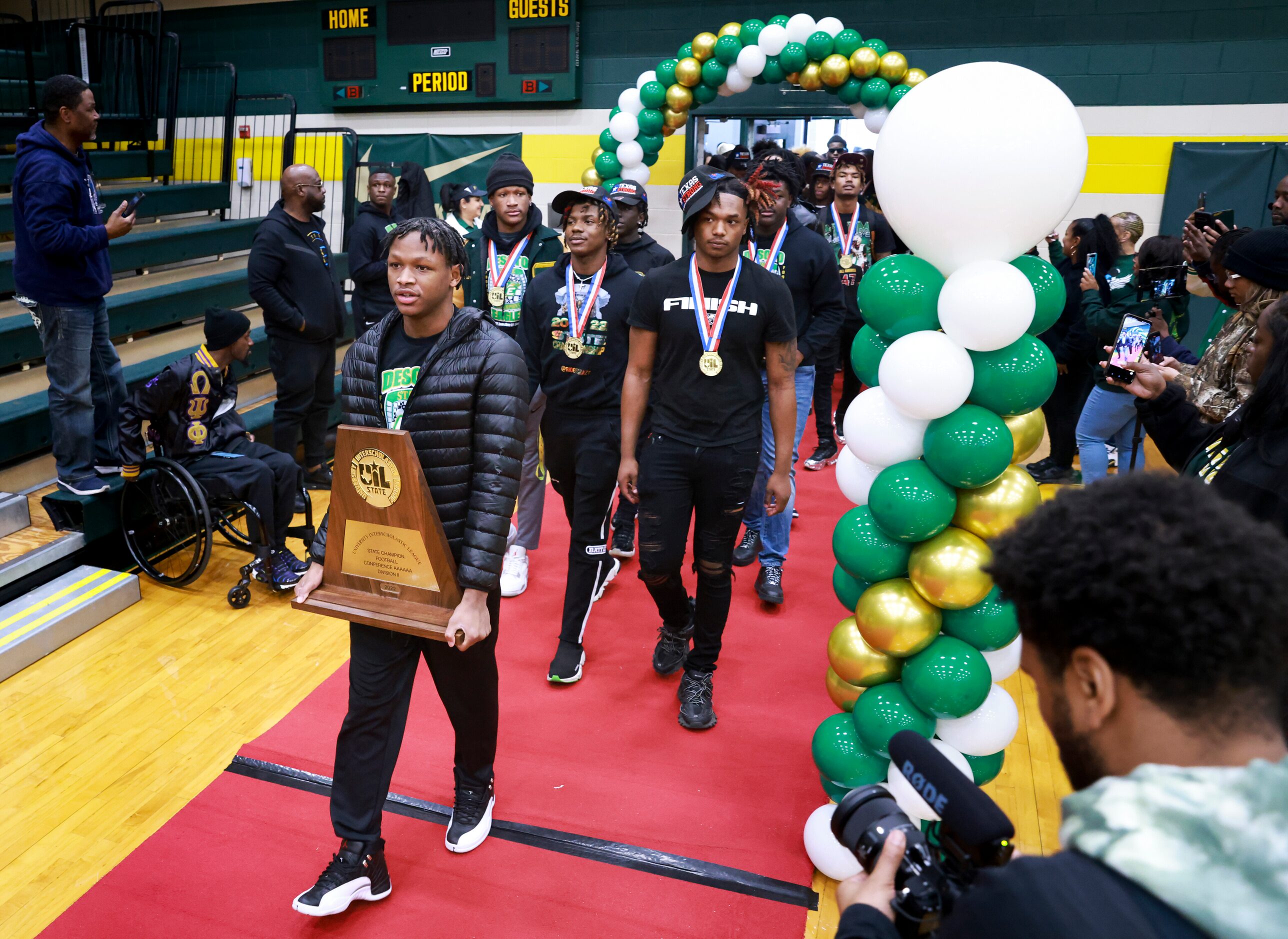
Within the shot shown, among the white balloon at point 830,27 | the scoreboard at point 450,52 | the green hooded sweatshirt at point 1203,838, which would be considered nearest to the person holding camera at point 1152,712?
the green hooded sweatshirt at point 1203,838

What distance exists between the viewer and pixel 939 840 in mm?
1091

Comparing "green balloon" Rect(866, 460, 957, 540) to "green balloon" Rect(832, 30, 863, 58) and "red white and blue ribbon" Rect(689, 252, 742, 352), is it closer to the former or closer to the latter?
"red white and blue ribbon" Rect(689, 252, 742, 352)

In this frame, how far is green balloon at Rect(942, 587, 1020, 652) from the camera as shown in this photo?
7.60 ft

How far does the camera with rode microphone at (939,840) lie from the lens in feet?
3.34

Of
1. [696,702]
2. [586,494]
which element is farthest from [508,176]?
[696,702]

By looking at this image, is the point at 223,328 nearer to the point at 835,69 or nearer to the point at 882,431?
the point at 882,431

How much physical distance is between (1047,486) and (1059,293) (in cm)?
383

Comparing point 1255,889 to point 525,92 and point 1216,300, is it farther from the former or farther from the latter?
point 525,92

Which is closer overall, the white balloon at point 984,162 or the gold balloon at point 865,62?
the white balloon at point 984,162

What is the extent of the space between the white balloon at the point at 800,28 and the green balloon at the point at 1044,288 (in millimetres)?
5232

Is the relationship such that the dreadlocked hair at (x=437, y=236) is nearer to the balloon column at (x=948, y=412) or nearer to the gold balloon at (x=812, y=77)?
the balloon column at (x=948, y=412)

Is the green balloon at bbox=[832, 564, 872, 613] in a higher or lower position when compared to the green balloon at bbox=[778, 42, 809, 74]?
lower

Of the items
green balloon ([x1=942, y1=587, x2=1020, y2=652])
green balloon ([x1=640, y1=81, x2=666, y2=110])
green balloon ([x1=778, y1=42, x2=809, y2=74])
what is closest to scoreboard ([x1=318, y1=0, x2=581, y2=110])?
green balloon ([x1=640, y1=81, x2=666, y2=110])

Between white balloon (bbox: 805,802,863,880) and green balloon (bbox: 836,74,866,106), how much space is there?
19.1 feet
